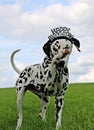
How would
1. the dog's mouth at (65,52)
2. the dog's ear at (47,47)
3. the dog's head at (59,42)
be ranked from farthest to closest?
1. the dog's ear at (47,47)
2. the dog's head at (59,42)
3. the dog's mouth at (65,52)

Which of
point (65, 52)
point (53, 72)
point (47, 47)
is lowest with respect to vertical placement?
point (53, 72)

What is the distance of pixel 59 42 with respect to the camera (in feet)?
29.7

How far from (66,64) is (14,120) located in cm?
377

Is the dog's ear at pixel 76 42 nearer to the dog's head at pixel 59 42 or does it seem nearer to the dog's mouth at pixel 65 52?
the dog's head at pixel 59 42

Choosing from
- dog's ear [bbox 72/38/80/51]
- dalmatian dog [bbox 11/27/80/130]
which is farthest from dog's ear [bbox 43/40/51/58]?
dog's ear [bbox 72/38/80/51]

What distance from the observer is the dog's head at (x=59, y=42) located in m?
9.02

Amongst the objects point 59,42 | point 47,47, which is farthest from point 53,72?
point 59,42

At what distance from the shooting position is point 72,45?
9.24 m

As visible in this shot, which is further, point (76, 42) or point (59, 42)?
point (76, 42)

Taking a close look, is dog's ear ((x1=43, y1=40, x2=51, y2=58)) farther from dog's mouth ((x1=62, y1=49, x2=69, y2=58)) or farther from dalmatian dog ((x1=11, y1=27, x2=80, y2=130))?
dog's mouth ((x1=62, y1=49, x2=69, y2=58))

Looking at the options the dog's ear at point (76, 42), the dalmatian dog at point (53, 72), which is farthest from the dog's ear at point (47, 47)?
the dog's ear at point (76, 42)

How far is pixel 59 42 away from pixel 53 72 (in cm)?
79

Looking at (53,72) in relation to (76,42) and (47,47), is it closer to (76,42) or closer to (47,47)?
(47,47)

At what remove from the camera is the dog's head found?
29.6 ft
